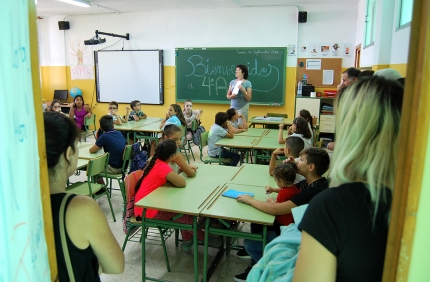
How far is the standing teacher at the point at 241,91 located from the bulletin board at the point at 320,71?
6.21 ft

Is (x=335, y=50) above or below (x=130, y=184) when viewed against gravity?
above

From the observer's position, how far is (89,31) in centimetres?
898

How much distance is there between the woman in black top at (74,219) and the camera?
104 cm

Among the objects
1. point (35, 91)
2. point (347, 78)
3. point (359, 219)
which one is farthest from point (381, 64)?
point (35, 91)

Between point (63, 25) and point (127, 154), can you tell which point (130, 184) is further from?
point (63, 25)

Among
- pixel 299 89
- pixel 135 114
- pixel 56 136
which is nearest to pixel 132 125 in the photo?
pixel 135 114

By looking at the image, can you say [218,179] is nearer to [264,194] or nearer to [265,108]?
[264,194]

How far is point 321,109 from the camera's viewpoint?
705 centimetres

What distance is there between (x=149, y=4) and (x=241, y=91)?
3012 millimetres

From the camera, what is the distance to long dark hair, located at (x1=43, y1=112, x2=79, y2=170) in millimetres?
1070

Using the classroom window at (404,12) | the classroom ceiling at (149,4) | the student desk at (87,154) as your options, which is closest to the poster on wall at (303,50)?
the classroom ceiling at (149,4)

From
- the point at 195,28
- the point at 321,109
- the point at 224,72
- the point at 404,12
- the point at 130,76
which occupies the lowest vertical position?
the point at 321,109

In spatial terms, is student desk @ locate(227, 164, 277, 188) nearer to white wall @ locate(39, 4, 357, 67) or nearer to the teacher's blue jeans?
the teacher's blue jeans

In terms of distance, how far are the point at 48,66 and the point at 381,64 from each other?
27.2 ft
